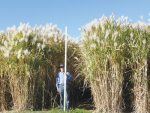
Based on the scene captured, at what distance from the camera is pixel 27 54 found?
5.01 meters

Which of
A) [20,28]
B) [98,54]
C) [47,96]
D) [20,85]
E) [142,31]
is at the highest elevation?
[20,28]

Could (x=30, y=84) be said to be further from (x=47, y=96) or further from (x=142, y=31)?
(x=142, y=31)

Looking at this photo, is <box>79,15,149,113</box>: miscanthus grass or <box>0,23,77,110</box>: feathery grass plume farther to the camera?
<box>0,23,77,110</box>: feathery grass plume

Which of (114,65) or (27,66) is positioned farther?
(27,66)

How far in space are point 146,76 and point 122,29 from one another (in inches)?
56.5

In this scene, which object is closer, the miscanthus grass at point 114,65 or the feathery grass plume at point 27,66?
the miscanthus grass at point 114,65

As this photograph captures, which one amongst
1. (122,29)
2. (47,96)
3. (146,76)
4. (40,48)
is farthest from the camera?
(47,96)

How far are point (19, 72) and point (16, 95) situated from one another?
0.70 m

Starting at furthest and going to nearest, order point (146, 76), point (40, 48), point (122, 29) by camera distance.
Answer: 1. point (40, 48)
2. point (122, 29)
3. point (146, 76)

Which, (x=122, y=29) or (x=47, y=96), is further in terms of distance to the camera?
(x=47, y=96)

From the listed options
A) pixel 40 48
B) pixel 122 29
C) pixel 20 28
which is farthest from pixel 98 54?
pixel 20 28

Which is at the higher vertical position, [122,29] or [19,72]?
[122,29]

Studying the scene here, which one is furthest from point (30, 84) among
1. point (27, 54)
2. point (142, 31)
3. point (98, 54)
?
point (142, 31)

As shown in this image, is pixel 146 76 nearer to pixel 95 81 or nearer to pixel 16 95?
pixel 95 81
